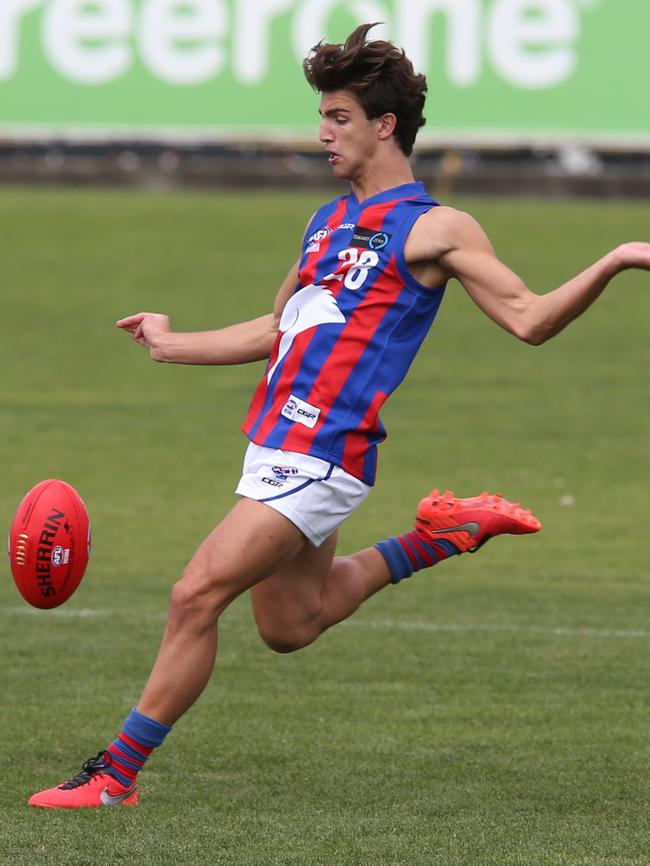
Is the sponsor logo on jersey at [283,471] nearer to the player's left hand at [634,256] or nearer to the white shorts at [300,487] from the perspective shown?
the white shorts at [300,487]

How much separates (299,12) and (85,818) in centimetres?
2378

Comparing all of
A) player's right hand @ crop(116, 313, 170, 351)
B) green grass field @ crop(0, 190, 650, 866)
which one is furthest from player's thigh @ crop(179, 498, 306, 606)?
player's right hand @ crop(116, 313, 170, 351)

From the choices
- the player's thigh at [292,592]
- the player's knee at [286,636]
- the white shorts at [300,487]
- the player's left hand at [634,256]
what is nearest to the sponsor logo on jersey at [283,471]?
the white shorts at [300,487]

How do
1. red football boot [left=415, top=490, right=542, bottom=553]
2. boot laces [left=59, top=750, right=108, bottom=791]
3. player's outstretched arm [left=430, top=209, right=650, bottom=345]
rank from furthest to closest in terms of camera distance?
1. red football boot [left=415, top=490, right=542, bottom=553]
2. boot laces [left=59, top=750, right=108, bottom=791]
3. player's outstretched arm [left=430, top=209, right=650, bottom=345]

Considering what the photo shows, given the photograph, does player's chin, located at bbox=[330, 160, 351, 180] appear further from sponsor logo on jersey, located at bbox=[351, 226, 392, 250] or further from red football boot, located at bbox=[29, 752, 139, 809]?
red football boot, located at bbox=[29, 752, 139, 809]

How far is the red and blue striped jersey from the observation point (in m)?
6.11

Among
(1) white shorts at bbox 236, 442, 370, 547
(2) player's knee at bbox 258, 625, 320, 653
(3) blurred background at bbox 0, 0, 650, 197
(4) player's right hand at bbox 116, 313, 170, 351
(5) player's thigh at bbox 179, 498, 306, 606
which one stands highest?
(4) player's right hand at bbox 116, 313, 170, 351

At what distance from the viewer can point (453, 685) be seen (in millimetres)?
8008

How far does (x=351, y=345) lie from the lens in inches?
242

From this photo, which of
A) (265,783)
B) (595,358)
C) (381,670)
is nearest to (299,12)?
→ (595,358)

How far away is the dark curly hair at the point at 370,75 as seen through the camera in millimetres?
6164

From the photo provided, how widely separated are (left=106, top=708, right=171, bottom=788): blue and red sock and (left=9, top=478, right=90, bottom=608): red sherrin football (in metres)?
0.67

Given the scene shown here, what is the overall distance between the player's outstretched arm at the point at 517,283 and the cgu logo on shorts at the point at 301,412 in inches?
24.6

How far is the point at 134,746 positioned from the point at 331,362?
1384 mm
